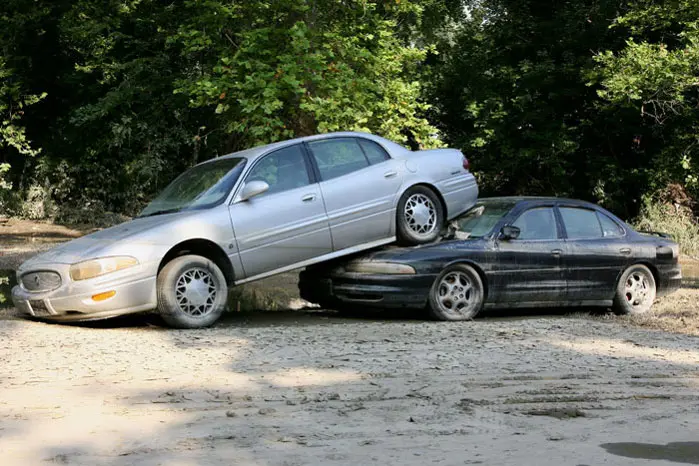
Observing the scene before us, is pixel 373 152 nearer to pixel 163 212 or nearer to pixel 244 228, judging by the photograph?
pixel 244 228

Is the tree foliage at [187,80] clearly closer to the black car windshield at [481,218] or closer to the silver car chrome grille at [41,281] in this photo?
the black car windshield at [481,218]

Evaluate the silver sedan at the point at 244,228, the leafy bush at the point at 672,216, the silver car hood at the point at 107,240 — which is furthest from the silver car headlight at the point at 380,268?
the leafy bush at the point at 672,216

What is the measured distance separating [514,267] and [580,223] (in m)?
1.34

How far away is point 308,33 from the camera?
17891 millimetres

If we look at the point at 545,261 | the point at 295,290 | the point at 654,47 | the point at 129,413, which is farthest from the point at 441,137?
the point at 129,413

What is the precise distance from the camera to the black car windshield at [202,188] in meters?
10.8

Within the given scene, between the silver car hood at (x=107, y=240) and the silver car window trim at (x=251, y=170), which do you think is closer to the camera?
the silver car hood at (x=107, y=240)

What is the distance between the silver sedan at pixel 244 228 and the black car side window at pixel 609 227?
191 cm

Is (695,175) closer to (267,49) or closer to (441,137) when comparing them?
(441,137)

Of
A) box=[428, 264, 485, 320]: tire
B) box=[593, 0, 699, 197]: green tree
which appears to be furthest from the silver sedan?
box=[593, 0, 699, 197]: green tree

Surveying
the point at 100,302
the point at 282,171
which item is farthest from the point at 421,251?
the point at 100,302

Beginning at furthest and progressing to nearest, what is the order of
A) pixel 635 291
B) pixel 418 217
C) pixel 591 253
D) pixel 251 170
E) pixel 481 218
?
pixel 635 291 → pixel 591 253 → pixel 481 218 → pixel 418 217 → pixel 251 170

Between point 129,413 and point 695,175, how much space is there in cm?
2217

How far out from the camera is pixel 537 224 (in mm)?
12273
